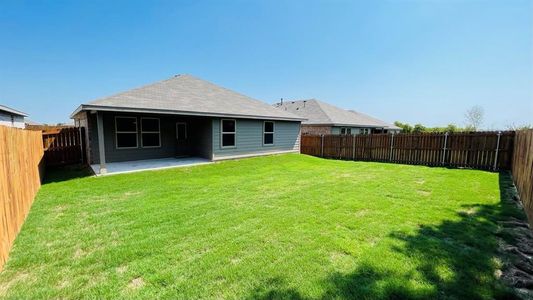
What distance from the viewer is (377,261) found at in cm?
289

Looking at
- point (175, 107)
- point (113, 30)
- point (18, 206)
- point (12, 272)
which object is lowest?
point (12, 272)

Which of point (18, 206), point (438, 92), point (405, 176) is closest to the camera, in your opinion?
point (18, 206)

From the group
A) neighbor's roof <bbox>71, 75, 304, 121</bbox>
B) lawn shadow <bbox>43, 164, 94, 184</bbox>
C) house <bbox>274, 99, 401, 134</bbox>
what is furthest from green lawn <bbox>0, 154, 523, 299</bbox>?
house <bbox>274, 99, 401, 134</bbox>

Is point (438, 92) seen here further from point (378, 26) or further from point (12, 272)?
point (12, 272)

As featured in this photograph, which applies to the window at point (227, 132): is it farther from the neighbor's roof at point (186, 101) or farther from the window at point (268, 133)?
the window at point (268, 133)

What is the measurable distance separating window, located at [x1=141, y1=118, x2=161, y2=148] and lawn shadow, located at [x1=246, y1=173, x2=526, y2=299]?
11.0 metres

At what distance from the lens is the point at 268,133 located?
1441 cm

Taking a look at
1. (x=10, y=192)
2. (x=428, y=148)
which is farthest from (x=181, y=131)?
(x=428, y=148)

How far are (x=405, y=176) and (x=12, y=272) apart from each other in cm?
1018

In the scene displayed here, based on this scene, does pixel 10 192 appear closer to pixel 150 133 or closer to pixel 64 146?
pixel 150 133

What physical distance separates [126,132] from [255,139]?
6512 millimetres

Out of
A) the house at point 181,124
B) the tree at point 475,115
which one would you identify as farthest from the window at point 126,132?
the tree at point 475,115

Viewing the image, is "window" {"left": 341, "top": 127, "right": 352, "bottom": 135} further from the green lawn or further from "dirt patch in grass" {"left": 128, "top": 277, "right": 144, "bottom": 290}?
"dirt patch in grass" {"left": 128, "top": 277, "right": 144, "bottom": 290}

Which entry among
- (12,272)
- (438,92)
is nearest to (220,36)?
(12,272)
